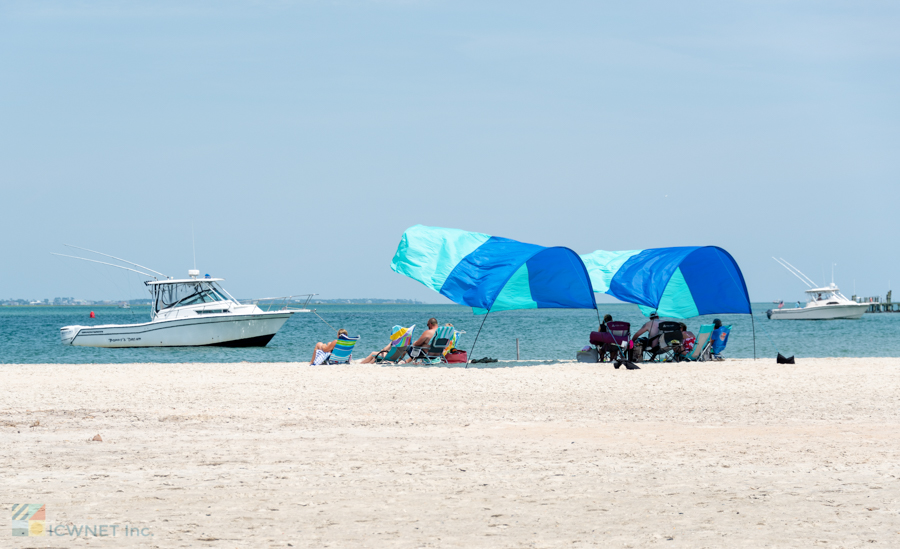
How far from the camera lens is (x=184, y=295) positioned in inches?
1080

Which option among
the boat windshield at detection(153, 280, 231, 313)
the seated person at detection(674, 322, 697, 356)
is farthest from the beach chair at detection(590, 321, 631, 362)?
the boat windshield at detection(153, 280, 231, 313)

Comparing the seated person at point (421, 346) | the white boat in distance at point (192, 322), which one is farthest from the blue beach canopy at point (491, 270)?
the white boat in distance at point (192, 322)

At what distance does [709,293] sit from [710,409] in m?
8.29

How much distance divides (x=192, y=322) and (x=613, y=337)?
15.9 m

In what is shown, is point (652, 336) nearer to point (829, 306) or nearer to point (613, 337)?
point (613, 337)

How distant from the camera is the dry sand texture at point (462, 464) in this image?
4492 mm

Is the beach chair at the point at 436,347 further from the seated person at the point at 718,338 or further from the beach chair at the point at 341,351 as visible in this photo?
the seated person at the point at 718,338

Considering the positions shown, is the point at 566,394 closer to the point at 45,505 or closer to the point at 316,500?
the point at 316,500

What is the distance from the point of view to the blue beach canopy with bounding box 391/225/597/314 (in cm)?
1540


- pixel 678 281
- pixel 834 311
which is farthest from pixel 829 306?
pixel 678 281

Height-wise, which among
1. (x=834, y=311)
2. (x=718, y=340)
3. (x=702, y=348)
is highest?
(x=718, y=340)

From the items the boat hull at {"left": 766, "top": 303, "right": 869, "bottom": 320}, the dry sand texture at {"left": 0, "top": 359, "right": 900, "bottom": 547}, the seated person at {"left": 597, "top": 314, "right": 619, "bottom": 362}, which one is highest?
the seated person at {"left": 597, "top": 314, "right": 619, "bottom": 362}

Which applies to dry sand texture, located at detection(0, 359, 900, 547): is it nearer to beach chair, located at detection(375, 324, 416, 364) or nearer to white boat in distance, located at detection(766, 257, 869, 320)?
beach chair, located at detection(375, 324, 416, 364)

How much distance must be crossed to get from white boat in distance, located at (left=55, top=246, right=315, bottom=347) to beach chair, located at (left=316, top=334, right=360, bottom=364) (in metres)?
10.9
